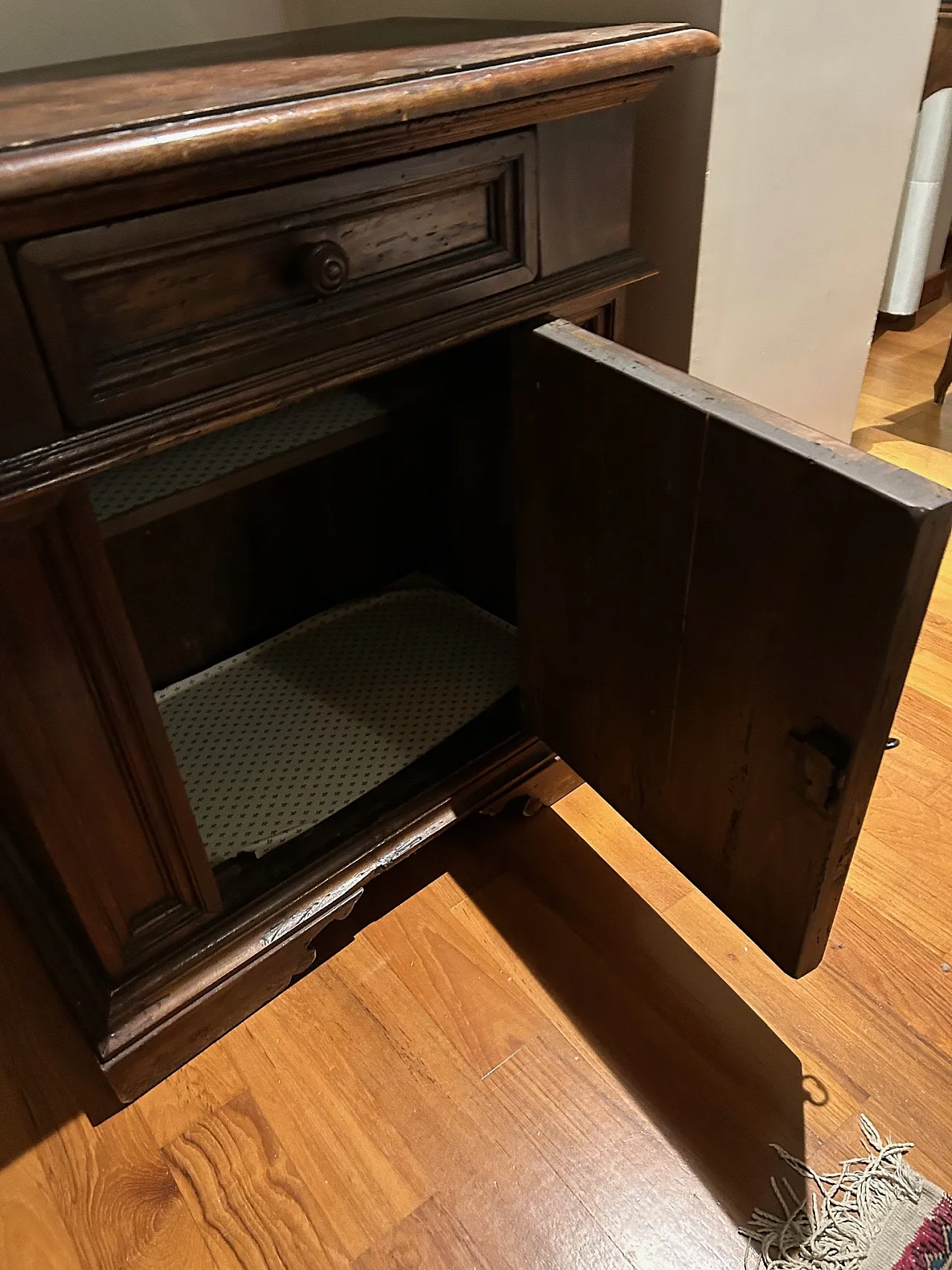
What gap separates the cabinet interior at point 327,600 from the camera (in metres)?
0.93

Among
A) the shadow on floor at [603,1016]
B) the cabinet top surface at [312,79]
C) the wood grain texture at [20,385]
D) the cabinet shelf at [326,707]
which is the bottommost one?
the shadow on floor at [603,1016]

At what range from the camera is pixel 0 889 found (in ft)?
3.32

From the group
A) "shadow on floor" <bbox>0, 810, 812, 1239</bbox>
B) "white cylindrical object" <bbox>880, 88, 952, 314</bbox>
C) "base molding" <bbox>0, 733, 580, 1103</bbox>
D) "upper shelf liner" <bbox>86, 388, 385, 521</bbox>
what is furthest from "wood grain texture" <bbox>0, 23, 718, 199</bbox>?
"white cylindrical object" <bbox>880, 88, 952, 314</bbox>

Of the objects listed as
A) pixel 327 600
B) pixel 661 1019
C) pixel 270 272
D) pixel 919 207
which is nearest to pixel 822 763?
pixel 661 1019

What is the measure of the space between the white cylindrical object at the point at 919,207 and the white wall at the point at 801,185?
37.0 inches

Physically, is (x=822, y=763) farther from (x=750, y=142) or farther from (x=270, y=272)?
(x=750, y=142)

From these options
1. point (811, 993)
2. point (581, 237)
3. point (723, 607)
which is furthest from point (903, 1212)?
point (581, 237)

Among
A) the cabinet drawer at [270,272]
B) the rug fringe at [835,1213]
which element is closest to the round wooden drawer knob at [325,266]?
the cabinet drawer at [270,272]

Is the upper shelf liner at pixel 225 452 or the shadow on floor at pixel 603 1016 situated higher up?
the upper shelf liner at pixel 225 452

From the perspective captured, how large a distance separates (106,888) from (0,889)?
1.08 ft

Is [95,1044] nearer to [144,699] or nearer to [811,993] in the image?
[144,699]

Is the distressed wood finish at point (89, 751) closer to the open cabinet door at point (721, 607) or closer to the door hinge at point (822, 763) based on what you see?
the open cabinet door at point (721, 607)

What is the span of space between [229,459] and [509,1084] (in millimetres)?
622

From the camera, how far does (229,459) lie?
0.86m
